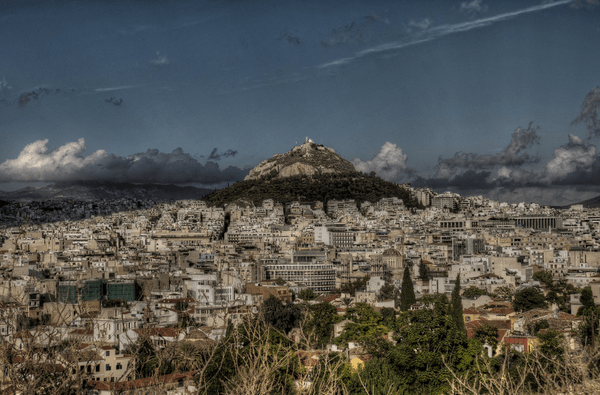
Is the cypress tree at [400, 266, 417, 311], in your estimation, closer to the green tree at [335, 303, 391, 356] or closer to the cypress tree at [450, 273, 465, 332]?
the green tree at [335, 303, 391, 356]

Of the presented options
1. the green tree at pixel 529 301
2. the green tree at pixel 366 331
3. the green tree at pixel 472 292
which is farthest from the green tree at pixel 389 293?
the green tree at pixel 366 331

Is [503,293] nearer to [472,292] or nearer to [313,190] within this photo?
[472,292]

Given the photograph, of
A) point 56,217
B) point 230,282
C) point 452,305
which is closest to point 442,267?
point 230,282

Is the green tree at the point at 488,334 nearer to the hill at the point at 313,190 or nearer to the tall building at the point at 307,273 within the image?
the tall building at the point at 307,273

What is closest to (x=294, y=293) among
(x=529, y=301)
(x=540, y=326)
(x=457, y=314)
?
(x=529, y=301)

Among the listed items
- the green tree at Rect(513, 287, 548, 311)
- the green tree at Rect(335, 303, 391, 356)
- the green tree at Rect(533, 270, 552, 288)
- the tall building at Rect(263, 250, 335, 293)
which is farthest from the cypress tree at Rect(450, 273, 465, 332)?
the tall building at Rect(263, 250, 335, 293)
